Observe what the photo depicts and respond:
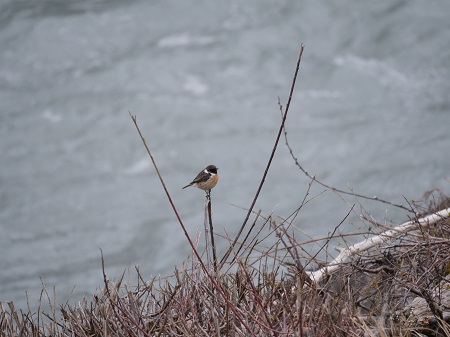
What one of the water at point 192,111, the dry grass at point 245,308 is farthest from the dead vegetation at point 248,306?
the water at point 192,111

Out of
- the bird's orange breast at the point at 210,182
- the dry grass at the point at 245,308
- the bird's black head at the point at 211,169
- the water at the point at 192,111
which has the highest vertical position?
the water at the point at 192,111

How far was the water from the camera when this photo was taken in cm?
1820

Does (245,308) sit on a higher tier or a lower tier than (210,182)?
lower

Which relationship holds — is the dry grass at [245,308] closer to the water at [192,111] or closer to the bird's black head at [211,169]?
the bird's black head at [211,169]

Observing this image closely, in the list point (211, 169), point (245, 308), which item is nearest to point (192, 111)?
point (211, 169)

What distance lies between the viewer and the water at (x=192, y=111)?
18203 mm

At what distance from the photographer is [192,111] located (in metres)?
22.0

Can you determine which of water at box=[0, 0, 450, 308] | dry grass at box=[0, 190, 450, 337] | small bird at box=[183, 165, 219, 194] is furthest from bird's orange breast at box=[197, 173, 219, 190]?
water at box=[0, 0, 450, 308]

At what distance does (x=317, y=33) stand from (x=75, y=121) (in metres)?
7.12

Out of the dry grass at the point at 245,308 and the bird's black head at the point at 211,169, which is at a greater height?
the bird's black head at the point at 211,169

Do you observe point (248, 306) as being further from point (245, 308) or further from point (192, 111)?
point (192, 111)

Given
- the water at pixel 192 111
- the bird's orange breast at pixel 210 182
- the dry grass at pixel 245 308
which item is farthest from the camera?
the water at pixel 192 111

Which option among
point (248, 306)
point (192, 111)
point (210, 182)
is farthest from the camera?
point (192, 111)

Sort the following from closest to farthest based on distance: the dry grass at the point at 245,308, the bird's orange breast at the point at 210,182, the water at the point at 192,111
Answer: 1. the dry grass at the point at 245,308
2. the bird's orange breast at the point at 210,182
3. the water at the point at 192,111
